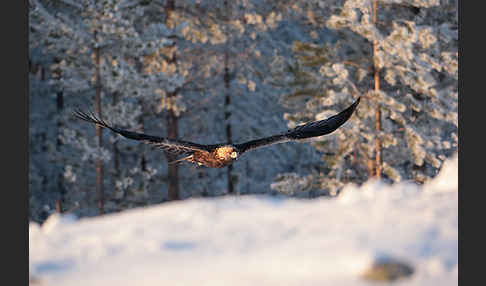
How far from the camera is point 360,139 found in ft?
42.9

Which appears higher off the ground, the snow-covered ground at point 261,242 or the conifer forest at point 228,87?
the conifer forest at point 228,87

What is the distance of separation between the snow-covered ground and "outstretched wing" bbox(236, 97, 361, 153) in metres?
1.95

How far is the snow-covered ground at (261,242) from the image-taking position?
4.41 metres

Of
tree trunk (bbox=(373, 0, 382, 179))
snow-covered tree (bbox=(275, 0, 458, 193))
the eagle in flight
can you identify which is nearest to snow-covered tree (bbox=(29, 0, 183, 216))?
snow-covered tree (bbox=(275, 0, 458, 193))

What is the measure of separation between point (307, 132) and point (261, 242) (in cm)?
309

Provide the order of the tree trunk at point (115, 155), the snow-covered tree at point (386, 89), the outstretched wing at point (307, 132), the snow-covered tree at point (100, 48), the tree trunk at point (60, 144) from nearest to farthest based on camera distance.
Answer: the outstretched wing at point (307, 132) < the snow-covered tree at point (386, 89) < the snow-covered tree at point (100, 48) < the tree trunk at point (115, 155) < the tree trunk at point (60, 144)

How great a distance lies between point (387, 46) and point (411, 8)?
2.24 m

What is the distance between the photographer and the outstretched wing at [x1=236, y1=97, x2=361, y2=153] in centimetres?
731

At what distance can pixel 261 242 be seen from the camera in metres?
4.71

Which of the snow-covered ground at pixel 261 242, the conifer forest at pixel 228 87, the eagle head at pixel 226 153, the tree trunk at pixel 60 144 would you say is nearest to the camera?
the snow-covered ground at pixel 261 242

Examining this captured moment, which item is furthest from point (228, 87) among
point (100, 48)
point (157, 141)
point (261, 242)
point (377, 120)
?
point (261, 242)

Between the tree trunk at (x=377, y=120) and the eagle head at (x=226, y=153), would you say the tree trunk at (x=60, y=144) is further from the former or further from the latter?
the eagle head at (x=226, y=153)

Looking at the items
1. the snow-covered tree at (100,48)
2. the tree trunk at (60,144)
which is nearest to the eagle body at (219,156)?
the snow-covered tree at (100,48)

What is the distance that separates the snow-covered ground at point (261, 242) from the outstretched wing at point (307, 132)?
1.95 m
